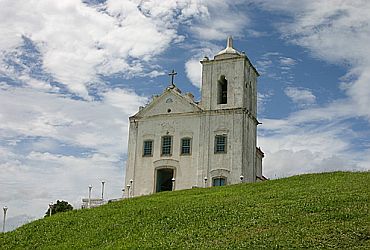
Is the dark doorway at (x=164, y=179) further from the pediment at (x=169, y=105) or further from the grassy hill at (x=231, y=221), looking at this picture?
the grassy hill at (x=231, y=221)

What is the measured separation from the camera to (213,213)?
85.8 feet

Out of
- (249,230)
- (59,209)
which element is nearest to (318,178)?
(249,230)

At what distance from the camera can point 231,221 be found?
2419 centimetres

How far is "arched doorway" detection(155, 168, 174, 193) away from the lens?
4575 centimetres

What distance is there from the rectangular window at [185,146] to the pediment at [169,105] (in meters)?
2.31

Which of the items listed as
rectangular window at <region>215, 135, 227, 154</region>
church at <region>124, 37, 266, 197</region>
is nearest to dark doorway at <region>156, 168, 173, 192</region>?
church at <region>124, 37, 266, 197</region>

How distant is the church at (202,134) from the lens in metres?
44.0

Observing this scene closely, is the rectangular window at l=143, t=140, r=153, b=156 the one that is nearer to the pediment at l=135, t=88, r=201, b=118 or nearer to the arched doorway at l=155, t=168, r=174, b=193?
the arched doorway at l=155, t=168, r=174, b=193

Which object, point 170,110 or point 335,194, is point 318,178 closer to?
point 335,194

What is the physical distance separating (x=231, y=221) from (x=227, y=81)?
23047mm

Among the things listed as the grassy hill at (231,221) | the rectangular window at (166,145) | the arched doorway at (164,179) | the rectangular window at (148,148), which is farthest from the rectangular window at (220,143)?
the grassy hill at (231,221)

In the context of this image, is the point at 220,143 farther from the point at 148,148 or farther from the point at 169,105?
the point at 148,148

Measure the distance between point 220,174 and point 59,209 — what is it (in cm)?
1367

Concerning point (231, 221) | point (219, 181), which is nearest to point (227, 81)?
point (219, 181)
